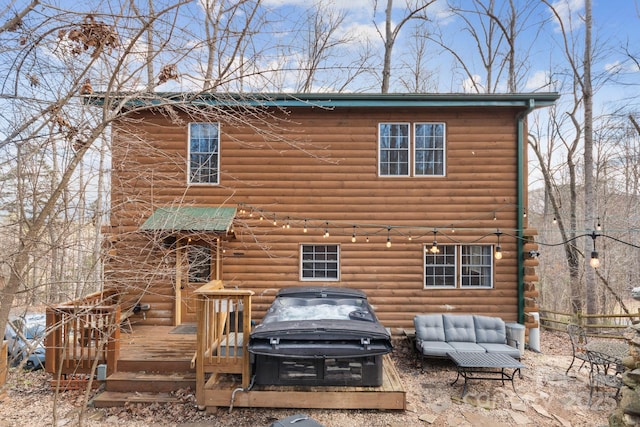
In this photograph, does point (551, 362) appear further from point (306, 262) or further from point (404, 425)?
point (306, 262)

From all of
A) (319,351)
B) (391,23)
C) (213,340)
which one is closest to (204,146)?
(213,340)

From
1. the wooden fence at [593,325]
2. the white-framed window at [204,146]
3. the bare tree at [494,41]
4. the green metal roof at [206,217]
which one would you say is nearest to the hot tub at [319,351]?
the green metal roof at [206,217]

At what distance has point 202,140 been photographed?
8000mm

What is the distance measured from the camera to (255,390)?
461 centimetres

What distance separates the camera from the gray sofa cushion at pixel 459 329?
6625mm

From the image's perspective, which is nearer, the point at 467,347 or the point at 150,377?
the point at 150,377

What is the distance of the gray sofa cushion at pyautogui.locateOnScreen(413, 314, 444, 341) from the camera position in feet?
21.6

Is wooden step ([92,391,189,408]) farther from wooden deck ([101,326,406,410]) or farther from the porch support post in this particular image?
the porch support post

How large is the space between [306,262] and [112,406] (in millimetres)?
4517

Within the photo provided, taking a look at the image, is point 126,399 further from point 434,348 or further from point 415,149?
point 415,149

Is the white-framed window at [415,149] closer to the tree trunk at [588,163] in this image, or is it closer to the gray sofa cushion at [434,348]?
the gray sofa cushion at [434,348]

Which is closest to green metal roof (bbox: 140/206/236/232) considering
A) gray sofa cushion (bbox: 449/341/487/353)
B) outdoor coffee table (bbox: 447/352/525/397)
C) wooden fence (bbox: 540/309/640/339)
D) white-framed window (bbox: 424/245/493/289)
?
white-framed window (bbox: 424/245/493/289)

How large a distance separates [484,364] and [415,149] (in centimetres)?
487

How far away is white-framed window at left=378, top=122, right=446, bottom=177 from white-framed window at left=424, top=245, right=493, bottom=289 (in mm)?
1957
